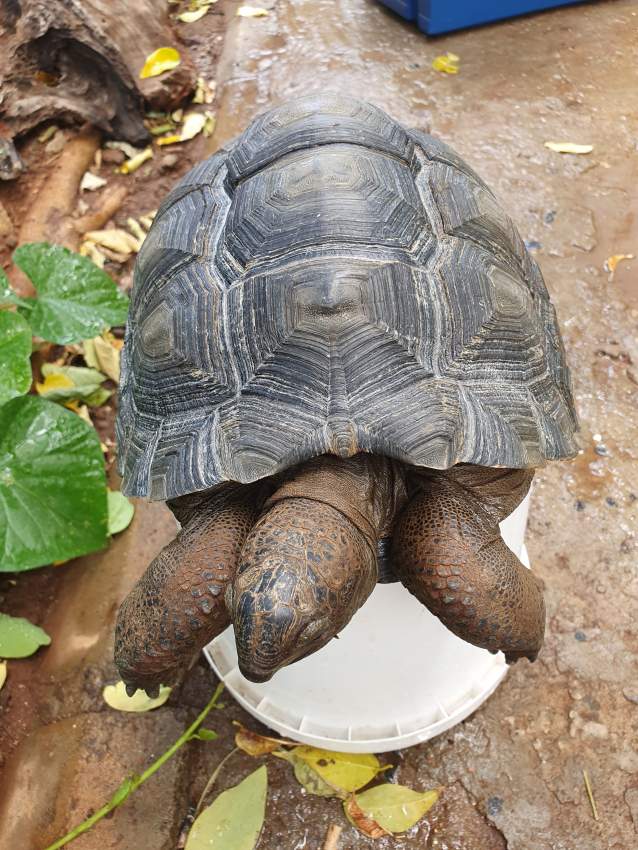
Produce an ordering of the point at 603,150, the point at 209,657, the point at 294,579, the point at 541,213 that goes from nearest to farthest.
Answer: the point at 294,579 → the point at 209,657 → the point at 541,213 → the point at 603,150

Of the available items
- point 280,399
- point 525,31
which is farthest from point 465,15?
point 280,399

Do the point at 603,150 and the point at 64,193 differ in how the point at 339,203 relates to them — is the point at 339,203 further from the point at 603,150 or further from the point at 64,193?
the point at 603,150

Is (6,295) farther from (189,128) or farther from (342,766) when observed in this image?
(189,128)

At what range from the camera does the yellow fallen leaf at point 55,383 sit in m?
3.11

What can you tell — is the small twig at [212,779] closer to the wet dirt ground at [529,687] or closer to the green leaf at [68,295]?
the wet dirt ground at [529,687]

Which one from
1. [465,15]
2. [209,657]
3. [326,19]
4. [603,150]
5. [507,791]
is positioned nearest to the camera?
[507,791]

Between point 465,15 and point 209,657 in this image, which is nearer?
point 209,657

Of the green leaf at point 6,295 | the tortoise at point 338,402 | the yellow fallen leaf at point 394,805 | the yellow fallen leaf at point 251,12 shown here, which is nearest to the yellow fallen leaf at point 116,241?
the green leaf at point 6,295

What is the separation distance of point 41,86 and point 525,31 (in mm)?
3178

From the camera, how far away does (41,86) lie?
4.03 m

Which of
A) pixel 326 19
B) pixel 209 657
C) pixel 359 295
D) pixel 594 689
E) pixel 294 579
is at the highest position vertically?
pixel 359 295

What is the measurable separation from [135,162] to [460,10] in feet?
→ 7.97

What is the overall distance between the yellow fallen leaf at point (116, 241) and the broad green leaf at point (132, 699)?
2.22 metres

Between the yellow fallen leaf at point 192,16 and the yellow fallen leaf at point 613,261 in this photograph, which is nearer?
the yellow fallen leaf at point 613,261
